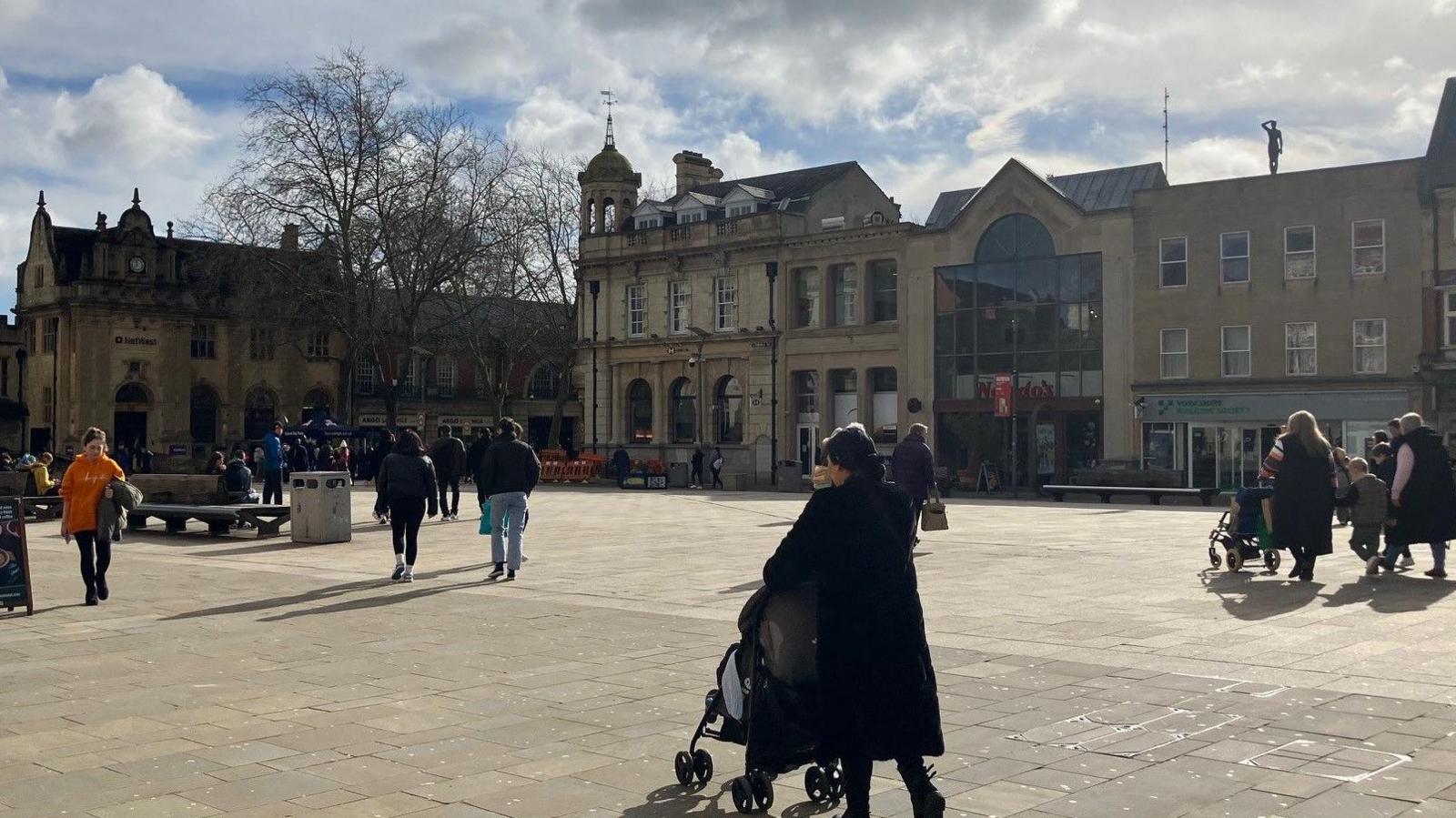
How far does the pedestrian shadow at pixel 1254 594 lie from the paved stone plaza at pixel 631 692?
0.18 ft

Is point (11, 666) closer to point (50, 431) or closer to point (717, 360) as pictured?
point (717, 360)

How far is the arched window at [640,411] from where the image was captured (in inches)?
2325

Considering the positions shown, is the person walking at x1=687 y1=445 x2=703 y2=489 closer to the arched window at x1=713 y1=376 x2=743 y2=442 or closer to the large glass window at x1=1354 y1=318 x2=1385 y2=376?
the arched window at x1=713 y1=376 x2=743 y2=442

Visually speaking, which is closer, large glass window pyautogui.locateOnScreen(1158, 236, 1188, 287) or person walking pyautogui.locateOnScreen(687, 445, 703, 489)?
large glass window pyautogui.locateOnScreen(1158, 236, 1188, 287)

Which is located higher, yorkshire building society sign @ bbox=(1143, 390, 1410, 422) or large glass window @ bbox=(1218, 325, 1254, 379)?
large glass window @ bbox=(1218, 325, 1254, 379)

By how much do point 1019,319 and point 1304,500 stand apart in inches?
1314

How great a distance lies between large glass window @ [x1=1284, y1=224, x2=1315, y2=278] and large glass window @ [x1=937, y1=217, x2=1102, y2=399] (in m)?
5.76

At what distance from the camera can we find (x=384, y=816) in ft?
19.1

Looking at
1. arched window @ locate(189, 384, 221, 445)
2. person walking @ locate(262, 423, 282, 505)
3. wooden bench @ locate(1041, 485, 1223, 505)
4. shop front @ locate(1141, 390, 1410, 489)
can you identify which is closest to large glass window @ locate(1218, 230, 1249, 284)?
shop front @ locate(1141, 390, 1410, 489)

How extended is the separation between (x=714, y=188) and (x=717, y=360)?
33.2 feet

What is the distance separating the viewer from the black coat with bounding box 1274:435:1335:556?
14.0 meters

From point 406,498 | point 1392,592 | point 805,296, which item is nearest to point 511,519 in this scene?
point 406,498

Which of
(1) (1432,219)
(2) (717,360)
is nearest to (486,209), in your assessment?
(2) (717,360)

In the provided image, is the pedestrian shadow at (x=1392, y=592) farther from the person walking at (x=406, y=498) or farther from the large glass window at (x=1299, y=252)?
the large glass window at (x=1299, y=252)
